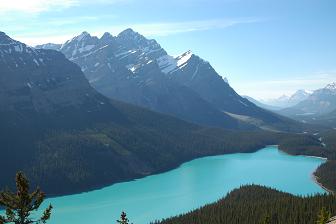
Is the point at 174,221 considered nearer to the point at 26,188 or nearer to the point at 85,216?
the point at 85,216

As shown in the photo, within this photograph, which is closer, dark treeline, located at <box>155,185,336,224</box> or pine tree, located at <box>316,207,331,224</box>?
pine tree, located at <box>316,207,331,224</box>

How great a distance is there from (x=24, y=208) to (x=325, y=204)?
369 feet

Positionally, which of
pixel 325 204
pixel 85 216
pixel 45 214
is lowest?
pixel 85 216

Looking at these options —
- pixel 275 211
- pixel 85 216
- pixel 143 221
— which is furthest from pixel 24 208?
pixel 85 216

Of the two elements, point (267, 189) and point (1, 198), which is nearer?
point (1, 198)

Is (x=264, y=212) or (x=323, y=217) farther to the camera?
(x=264, y=212)

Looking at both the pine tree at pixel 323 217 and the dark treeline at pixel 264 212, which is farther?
the dark treeline at pixel 264 212

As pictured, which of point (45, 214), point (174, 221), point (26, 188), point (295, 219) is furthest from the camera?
point (174, 221)

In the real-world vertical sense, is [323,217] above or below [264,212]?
above

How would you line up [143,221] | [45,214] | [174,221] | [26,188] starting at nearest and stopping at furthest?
[26,188] < [45,214] < [174,221] < [143,221]

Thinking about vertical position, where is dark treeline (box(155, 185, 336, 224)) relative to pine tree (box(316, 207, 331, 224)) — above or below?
below

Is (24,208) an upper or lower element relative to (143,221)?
upper

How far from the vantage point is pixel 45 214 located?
42.0 metres

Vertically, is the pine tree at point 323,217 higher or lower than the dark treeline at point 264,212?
higher
